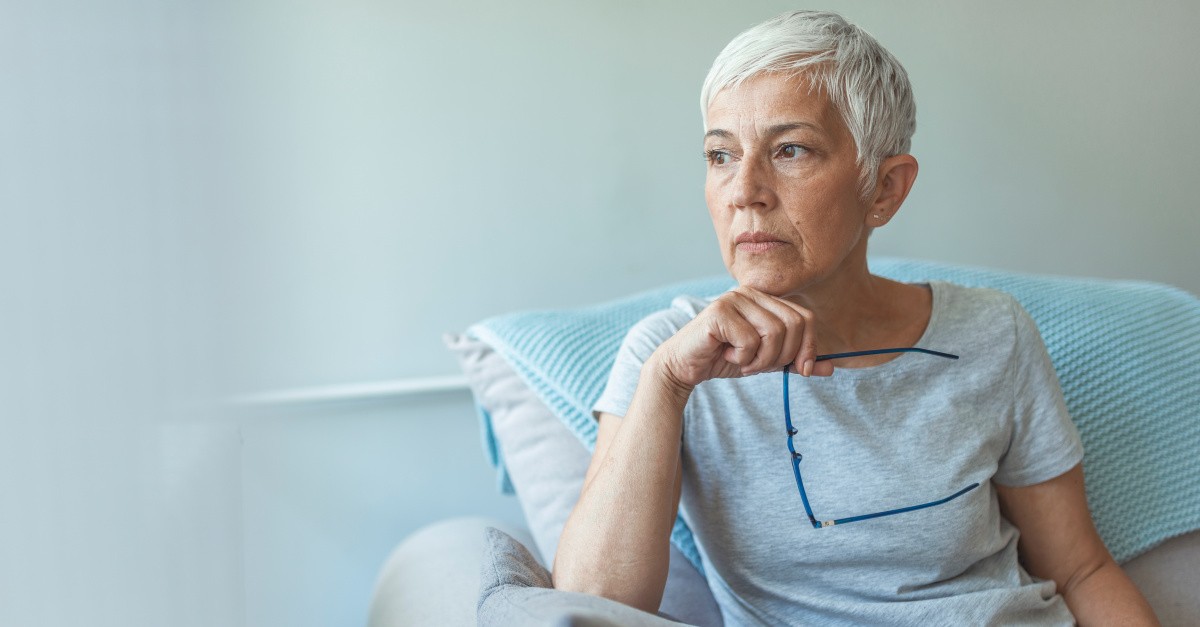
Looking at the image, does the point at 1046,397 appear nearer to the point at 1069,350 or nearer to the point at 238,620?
the point at 1069,350

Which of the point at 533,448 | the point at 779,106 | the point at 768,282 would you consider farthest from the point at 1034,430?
the point at 533,448

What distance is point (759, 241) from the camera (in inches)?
40.5

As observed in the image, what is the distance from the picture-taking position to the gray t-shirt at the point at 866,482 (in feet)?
3.48

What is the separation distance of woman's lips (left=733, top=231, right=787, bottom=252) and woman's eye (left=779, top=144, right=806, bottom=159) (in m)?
0.09

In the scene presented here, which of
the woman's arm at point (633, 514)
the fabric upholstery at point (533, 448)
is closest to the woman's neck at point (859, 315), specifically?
the woman's arm at point (633, 514)

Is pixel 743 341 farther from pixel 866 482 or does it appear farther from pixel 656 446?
pixel 866 482

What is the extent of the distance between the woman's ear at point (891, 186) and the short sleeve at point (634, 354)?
24 centimetres

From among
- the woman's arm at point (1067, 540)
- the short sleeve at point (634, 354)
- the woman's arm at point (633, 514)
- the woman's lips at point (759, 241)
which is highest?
the woman's lips at point (759, 241)

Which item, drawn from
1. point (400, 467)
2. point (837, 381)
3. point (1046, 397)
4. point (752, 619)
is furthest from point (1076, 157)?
point (400, 467)

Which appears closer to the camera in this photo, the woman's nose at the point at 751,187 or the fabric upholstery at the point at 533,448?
the woman's nose at the point at 751,187

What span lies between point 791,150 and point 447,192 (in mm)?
712

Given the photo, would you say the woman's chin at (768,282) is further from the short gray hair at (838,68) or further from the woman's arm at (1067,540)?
the woman's arm at (1067,540)

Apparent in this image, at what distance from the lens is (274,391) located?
1474mm

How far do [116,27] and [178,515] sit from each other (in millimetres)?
230
